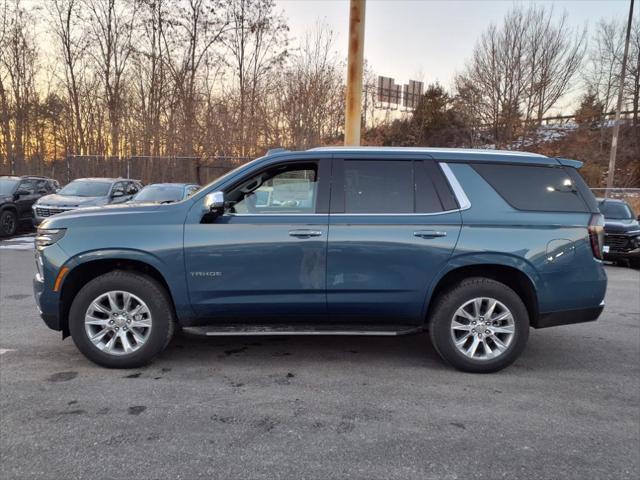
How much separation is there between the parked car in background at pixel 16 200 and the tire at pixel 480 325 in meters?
12.8

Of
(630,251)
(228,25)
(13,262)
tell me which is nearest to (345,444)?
(13,262)

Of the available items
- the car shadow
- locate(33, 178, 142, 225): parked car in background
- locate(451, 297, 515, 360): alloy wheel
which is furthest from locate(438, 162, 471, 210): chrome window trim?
locate(33, 178, 142, 225): parked car in background

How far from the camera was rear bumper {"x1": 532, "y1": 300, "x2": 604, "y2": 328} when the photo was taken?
3.92 meters

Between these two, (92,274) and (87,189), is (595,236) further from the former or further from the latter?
(87,189)

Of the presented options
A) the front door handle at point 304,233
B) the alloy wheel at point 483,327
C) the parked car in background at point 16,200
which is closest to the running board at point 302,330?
the alloy wheel at point 483,327

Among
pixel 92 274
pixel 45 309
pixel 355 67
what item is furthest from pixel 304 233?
pixel 355 67

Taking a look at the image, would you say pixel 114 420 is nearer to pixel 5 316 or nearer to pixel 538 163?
pixel 5 316

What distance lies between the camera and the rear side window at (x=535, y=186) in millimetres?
3949

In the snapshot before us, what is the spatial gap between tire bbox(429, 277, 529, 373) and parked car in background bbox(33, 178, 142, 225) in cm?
1066

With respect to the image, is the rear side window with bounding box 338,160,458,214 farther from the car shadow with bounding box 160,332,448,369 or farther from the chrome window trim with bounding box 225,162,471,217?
the car shadow with bounding box 160,332,448,369

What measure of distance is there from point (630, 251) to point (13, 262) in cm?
1346

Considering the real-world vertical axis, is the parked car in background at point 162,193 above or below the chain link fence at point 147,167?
below

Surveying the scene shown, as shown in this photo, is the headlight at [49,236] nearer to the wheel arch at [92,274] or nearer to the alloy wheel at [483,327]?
the wheel arch at [92,274]

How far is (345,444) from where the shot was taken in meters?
2.78
